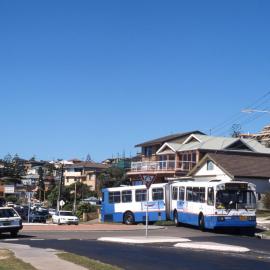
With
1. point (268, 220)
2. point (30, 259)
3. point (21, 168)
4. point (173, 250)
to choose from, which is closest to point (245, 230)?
point (268, 220)

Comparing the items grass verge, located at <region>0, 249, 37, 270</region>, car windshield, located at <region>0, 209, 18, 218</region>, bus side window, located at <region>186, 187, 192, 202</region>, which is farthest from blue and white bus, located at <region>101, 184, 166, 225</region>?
grass verge, located at <region>0, 249, 37, 270</region>

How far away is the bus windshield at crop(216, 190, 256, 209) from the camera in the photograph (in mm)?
29516

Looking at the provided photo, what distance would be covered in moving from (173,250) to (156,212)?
56.9ft

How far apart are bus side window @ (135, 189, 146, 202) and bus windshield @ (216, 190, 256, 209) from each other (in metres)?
8.80

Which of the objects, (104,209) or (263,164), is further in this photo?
(263,164)

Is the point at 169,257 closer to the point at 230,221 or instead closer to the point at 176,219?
the point at 230,221

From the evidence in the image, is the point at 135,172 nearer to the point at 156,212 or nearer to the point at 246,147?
the point at 246,147

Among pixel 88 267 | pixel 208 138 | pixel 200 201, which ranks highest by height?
pixel 208 138

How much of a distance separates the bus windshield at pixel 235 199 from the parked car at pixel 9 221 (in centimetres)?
978

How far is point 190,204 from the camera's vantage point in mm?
32719

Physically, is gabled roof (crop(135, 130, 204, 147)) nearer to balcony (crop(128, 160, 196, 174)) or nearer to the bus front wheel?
balcony (crop(128, 160, 196, 174))

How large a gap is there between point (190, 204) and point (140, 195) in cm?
587

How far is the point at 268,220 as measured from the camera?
37.3 meters

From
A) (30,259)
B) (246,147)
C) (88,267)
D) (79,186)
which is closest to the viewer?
(88,267)
